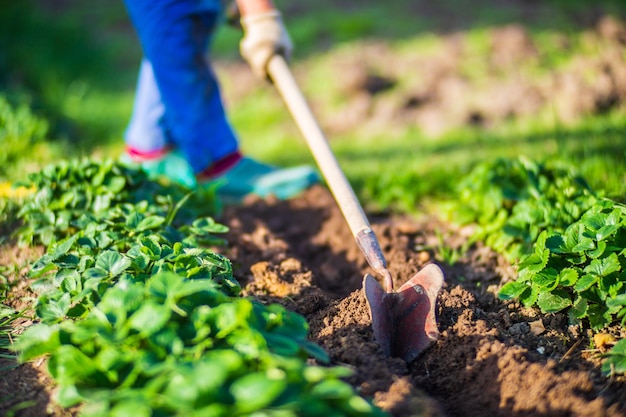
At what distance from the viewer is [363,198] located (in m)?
3.00

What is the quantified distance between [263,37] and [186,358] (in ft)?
5.39

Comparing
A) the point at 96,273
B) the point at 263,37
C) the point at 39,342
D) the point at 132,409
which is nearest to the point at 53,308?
the point at 96,273

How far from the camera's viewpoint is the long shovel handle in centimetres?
194

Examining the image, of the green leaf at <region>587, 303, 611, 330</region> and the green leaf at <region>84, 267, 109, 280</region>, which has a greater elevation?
the green leaf at <region>84, 267, 109, 280</region>

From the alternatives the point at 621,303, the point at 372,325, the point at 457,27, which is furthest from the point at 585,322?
the point at 457,27

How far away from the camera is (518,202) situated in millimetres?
2346

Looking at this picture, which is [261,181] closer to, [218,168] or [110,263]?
[218,168]

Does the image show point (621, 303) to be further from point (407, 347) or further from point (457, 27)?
point (457, 27)

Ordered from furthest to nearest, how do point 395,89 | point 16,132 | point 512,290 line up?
1. point 395,89
2. point 16,132
3. point 512,290

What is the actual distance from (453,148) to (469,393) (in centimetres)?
201

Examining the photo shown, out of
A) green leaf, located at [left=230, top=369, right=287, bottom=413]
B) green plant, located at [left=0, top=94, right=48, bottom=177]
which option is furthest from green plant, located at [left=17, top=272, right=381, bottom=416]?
green plant, located at [left=0, top=94, right=48, bottom=177]

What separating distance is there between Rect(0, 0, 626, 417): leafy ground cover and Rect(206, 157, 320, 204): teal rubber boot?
9cm

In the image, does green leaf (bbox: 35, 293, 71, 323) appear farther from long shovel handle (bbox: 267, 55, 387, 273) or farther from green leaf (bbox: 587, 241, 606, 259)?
green leaf (bbox: 587, 241, 606, 259)

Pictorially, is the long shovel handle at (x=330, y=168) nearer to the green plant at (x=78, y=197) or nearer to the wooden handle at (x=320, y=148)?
the wooden handle at (x=320, y=148)
